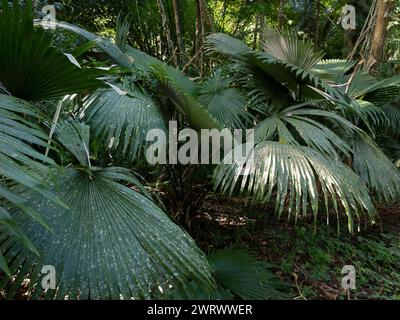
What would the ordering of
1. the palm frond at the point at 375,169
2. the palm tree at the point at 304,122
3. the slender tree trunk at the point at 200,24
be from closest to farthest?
the palm tree at the point at 304,122 < the palm frond at the point at 375,169 < the slender tree trunk at the point at 200,24

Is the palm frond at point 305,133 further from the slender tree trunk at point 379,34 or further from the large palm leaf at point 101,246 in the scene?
the slender tree trunk at point 379,34

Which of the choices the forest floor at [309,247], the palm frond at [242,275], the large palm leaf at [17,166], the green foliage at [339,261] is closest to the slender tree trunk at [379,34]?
the forest floor at [309,247]

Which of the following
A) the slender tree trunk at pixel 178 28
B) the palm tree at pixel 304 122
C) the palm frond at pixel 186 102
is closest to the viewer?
the palm tree at pixel 304 122

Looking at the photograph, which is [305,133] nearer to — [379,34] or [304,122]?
[304,122]

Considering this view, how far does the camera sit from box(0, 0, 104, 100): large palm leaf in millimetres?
1138

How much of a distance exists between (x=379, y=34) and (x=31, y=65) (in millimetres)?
3294

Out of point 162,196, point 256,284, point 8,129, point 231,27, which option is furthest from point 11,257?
point 231,27

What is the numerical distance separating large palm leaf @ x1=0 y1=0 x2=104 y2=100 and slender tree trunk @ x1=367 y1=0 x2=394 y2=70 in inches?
119

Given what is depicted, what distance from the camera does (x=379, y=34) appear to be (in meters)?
3.54

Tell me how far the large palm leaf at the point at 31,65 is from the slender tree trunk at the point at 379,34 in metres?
3.02

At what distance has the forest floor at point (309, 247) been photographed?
97.3 inches

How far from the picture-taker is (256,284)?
1885mm

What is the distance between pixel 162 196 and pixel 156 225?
5.31 ft

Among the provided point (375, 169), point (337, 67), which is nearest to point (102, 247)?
point (375, 169)
